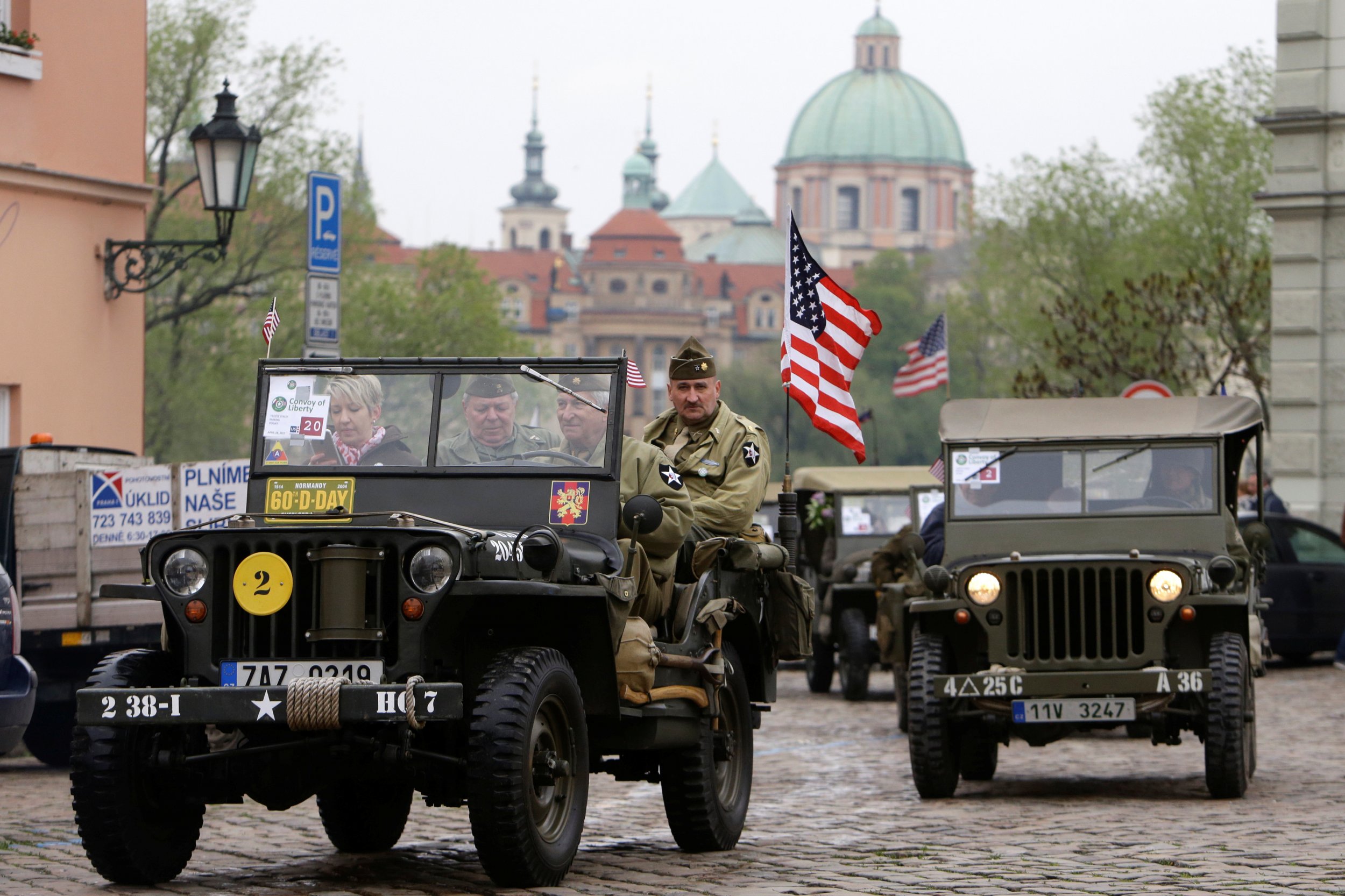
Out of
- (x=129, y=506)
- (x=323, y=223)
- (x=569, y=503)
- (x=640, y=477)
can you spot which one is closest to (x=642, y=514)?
(x=569, y=503)

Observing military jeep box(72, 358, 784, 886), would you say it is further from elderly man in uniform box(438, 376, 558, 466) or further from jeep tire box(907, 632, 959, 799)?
jeep tire box(907, 632, 959, 799)

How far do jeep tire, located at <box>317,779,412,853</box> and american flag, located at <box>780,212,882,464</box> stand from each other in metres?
3.19

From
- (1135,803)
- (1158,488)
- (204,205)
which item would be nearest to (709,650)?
(1135,803)

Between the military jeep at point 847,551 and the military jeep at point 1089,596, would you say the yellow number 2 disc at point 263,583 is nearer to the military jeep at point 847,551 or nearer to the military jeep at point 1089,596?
the military jeep at point 1089,596

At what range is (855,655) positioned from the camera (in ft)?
65.8

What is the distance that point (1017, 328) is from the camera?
51625 millimetres

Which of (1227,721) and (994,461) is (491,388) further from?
(994,461)

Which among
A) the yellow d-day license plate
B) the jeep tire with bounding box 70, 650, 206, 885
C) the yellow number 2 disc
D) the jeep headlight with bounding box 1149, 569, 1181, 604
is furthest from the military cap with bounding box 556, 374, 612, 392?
the jeep headlight with bounding box 1149, 569, 1181, 604

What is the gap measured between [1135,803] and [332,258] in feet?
20.7

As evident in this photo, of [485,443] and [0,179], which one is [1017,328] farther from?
[485,443]

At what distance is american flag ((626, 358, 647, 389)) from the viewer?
9.02m

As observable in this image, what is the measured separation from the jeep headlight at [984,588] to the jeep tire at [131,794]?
489 cm

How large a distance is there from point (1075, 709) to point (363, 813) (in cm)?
385

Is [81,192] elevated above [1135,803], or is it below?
above
